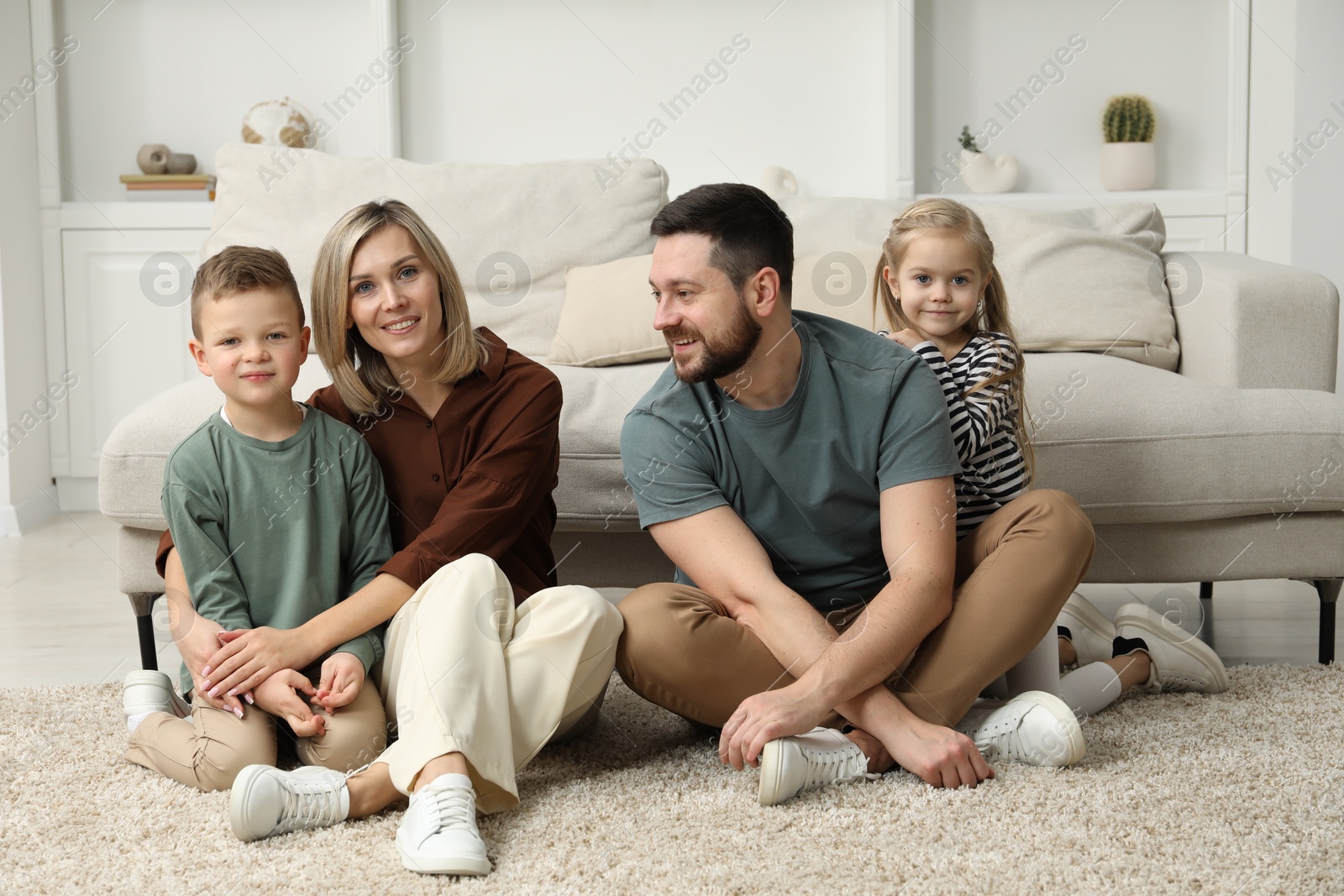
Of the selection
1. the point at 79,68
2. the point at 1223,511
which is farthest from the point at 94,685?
the point at 79,68

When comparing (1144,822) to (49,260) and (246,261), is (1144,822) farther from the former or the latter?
(49,260)

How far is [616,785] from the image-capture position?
1253 millimetres

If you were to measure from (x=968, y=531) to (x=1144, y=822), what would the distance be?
1.39ft

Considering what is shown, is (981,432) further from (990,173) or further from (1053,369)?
(990,173)

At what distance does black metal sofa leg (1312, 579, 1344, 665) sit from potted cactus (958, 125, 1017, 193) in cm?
184

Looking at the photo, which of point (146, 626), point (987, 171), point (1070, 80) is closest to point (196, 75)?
point (146, 626)

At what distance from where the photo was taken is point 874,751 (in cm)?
124

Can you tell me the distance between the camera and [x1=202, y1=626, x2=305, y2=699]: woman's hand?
123 cm

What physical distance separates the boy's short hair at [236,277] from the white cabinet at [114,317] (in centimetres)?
199

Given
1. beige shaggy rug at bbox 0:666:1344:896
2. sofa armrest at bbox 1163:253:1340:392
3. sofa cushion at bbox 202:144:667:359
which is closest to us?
beige shaggy rug at bbox 0:666:1344:896

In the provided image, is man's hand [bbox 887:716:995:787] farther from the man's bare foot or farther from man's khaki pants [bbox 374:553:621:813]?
man's khaki pants [bbox 374:553:621:813]

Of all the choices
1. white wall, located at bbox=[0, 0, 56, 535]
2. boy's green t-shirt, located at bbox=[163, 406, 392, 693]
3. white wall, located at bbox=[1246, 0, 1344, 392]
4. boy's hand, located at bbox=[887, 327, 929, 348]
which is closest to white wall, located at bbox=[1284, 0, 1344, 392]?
white wall, located at bbox=[1246, 0, 1344, 392]

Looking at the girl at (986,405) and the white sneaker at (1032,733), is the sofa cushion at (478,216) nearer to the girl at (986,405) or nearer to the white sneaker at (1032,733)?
the girl at (986,405)

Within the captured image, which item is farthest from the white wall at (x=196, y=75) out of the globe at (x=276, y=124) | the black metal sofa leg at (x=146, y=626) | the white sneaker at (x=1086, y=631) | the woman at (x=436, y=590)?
the white sneaker at (x=1086, y=631)
